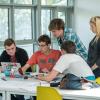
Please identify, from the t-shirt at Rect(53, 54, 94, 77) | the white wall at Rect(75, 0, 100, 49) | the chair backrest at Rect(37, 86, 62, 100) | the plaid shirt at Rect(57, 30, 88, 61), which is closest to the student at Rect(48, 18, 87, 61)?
the plaid shirt at Rect(57, 30, 88, 61)

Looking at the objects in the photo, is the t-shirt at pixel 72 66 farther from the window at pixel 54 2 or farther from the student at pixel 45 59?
the window at pixel 54 2

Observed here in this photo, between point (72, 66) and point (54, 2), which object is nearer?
point (72, 66)

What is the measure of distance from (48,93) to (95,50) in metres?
1.19

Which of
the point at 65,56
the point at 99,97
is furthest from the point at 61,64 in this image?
the point at 99,97

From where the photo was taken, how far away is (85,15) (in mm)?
7379

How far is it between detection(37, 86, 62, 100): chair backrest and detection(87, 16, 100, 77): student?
1.05 meters

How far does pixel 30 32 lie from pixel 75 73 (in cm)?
318

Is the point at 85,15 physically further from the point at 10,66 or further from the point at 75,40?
the point at 10,66

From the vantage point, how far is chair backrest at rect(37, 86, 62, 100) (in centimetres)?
299

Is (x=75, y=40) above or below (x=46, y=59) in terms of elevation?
above

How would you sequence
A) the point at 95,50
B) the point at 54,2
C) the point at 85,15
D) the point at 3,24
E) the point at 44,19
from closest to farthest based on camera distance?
1. the point at 95,50
2. the point at 3,24
3. the point at 44,19
4. the point at 54,2
5. the point at 85,15

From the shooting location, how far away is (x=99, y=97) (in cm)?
301

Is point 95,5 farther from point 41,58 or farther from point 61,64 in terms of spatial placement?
point 61,64

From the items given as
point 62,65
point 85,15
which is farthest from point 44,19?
point 62,65
